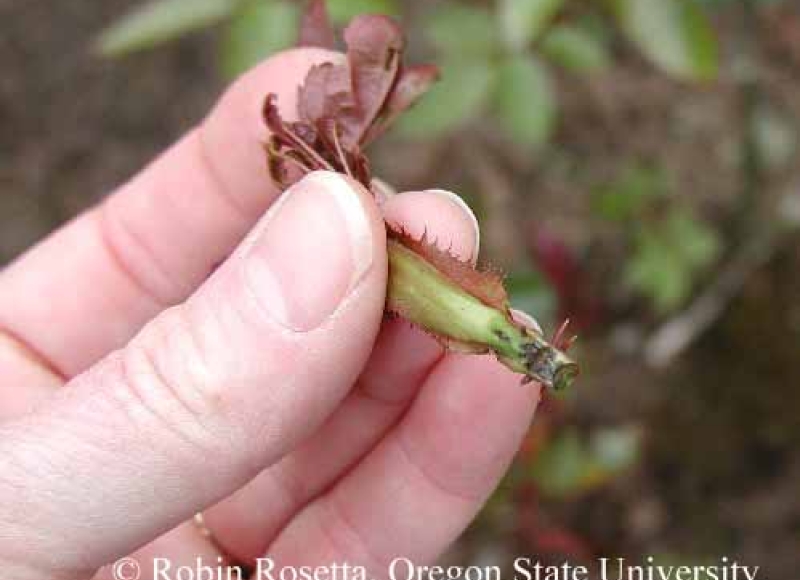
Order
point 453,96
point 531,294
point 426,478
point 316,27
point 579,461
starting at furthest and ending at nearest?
1. point 579,461
2. point 531,294
3. point 453,96
4. point 426,478
5. point 316,27

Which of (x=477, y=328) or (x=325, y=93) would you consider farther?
Answer: (x=325, y=93)

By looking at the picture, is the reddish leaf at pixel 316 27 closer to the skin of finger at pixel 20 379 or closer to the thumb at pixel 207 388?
the thumb at pixel 207 388

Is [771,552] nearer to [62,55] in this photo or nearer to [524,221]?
[524,221]

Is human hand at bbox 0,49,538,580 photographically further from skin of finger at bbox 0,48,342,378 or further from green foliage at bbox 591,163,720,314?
green foliage at bbox 591,163,720,314

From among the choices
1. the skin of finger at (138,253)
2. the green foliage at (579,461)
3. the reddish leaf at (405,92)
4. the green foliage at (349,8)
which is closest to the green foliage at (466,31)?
the green foliage at (349,8)

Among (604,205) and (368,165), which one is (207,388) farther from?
(604,205)

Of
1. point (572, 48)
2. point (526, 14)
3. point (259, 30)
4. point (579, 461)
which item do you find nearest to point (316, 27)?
point (526, 14)

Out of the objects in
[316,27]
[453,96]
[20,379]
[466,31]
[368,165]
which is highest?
[466,31]
